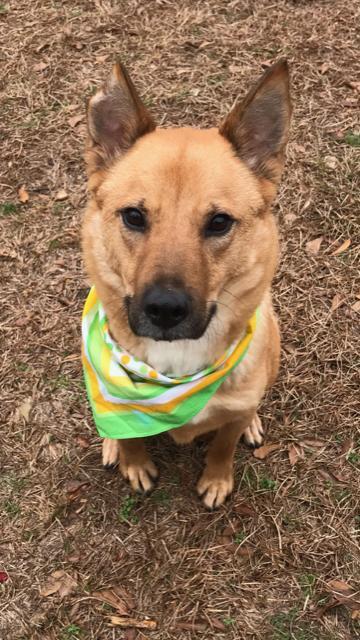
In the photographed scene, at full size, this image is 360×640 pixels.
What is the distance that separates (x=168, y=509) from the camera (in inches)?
145

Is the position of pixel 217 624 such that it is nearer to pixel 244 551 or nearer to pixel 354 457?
Result: pixel 244 551

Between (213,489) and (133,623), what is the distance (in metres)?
0.92

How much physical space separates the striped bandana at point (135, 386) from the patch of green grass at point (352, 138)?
2.78m

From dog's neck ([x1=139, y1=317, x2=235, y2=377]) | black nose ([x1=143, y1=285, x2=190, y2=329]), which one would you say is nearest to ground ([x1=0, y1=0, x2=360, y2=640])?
dog's neck ([x1=139, y1=317, x2=235, y2=377])

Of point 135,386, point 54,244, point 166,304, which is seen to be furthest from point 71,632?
point 54,244

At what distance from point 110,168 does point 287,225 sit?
2.40 m

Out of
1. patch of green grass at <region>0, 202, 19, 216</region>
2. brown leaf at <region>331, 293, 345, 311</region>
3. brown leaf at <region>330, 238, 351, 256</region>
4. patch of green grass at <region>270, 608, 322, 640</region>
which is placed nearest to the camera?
patch of green grass at <region>270, 608, 322, 640</region>

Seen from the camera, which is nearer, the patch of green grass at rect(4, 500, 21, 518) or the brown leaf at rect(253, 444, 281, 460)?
the patch of green grass at rect(4, 500, 21, 518)

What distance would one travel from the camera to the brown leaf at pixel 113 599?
3379 millimetres

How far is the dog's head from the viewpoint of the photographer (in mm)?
2363

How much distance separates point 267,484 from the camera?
12.4ft

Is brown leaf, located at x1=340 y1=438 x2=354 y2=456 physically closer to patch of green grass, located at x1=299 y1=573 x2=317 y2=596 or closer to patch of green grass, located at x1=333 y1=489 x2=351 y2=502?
patch of green grass, located at x1=333 y1=489 x2=351 y2=502

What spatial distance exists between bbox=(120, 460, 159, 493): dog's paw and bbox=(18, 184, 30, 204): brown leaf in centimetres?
249

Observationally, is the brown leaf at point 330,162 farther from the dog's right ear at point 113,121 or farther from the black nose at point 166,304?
the black nose at point 166,304
